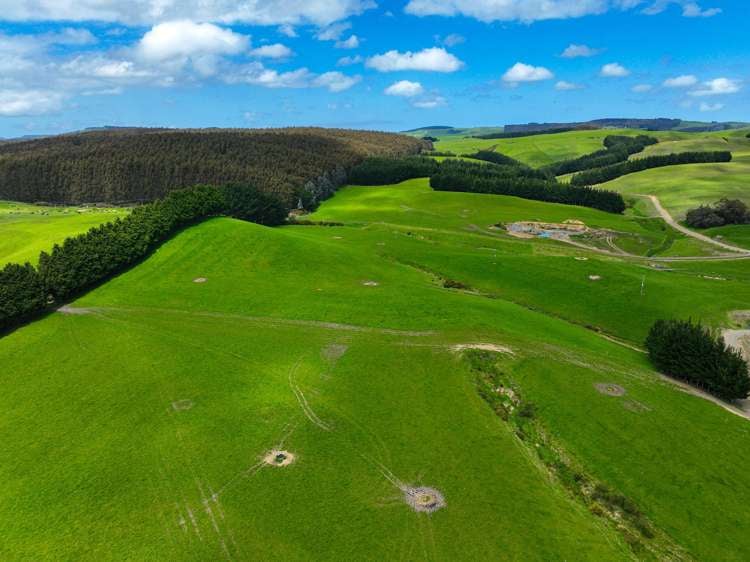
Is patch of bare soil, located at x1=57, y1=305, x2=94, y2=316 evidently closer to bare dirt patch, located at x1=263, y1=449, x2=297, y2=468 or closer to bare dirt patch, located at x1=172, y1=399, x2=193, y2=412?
bare dirt patch, located at x1=172, y1=399, x2=193, y2=412

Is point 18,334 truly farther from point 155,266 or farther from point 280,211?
point 280,211

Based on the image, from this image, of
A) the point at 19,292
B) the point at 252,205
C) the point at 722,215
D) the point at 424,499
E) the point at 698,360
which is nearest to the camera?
the point at 424,499

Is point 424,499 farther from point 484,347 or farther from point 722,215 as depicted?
point 722,215

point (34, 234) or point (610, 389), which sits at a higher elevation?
point (34, 234)

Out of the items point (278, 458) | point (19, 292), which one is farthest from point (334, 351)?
point (19, 292)

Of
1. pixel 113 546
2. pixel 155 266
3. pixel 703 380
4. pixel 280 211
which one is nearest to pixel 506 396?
pixel 703 380


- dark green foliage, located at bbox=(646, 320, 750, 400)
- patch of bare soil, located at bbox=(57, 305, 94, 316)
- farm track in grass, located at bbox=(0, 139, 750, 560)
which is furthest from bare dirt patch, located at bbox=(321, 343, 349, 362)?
dark green foliage, located at bbox=(646, 320, 750, 400)
